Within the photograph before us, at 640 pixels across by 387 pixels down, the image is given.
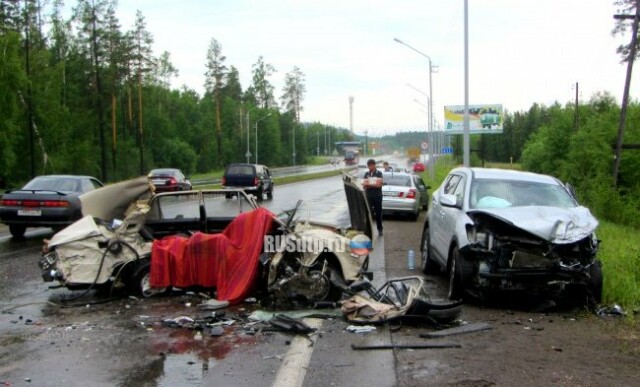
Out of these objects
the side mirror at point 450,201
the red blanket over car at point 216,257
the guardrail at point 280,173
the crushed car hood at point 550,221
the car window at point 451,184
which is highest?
the car window at point 451,184

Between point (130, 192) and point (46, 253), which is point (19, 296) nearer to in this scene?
point (46, 253)

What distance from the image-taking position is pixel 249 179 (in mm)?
32219

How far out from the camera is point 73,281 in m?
8.49

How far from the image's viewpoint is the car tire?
801 centimetres

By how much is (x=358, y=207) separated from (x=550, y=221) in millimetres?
2522

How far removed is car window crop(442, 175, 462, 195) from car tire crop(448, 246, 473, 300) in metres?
1.99

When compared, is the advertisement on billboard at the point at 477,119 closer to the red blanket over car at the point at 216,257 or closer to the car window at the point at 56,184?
the car window at the point at 56,184

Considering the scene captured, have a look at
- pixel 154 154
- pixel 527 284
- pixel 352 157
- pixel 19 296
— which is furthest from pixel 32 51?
pixel 352 157

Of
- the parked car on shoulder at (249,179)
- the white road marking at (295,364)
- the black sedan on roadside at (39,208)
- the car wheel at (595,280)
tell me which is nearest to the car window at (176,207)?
the white road marking at (295,364)

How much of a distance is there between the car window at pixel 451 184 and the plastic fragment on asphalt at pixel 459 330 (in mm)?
3496

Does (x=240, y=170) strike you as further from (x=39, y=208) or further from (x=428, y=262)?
(x=428, y=262)

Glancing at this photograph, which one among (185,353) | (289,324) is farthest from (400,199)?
(185,353)

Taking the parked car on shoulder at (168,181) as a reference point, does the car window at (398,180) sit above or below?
above

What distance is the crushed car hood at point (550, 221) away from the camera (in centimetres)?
764
